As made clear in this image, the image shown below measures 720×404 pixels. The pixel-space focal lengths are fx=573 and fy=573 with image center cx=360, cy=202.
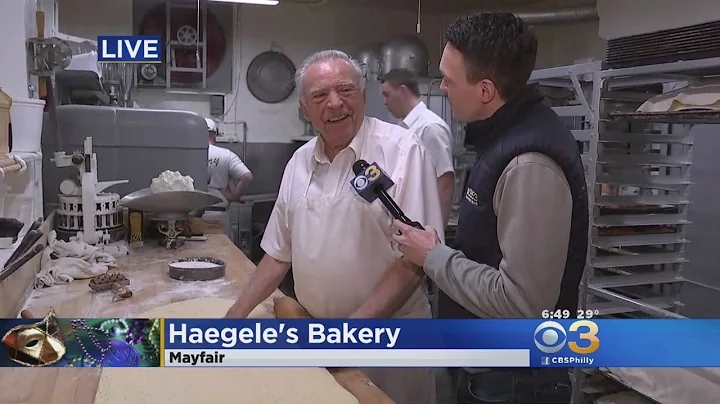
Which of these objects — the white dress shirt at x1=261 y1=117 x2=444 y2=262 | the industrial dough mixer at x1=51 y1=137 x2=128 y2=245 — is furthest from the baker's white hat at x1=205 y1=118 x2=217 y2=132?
the industrial dough mixer at x1=51 y1=137 x2=128 y2=245

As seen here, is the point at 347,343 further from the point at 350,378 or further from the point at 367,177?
the point at 367,177

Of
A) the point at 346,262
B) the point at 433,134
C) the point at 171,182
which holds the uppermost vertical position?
the point at 433,134

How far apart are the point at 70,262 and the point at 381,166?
824 mm

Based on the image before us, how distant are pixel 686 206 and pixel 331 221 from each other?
1.12m

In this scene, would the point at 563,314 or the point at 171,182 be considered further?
the point at 171,182

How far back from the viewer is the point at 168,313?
1.01 metres

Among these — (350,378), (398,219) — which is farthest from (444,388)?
(398,219)

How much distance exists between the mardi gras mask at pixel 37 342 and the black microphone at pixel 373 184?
0.54m

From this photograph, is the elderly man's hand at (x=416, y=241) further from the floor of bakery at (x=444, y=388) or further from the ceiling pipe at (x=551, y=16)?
the ceiling pipe at (x=551, y=16)

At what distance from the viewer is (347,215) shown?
1049mm

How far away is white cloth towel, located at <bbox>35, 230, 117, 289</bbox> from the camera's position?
51.2 inches

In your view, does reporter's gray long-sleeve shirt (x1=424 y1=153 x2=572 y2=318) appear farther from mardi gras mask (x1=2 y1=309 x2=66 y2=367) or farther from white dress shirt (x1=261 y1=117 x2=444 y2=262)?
mardi gras mask (x1=2 y1=309 x2=66 y2=367)

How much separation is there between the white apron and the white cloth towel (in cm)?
58

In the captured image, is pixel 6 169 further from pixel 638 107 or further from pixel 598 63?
pixel 638 107
